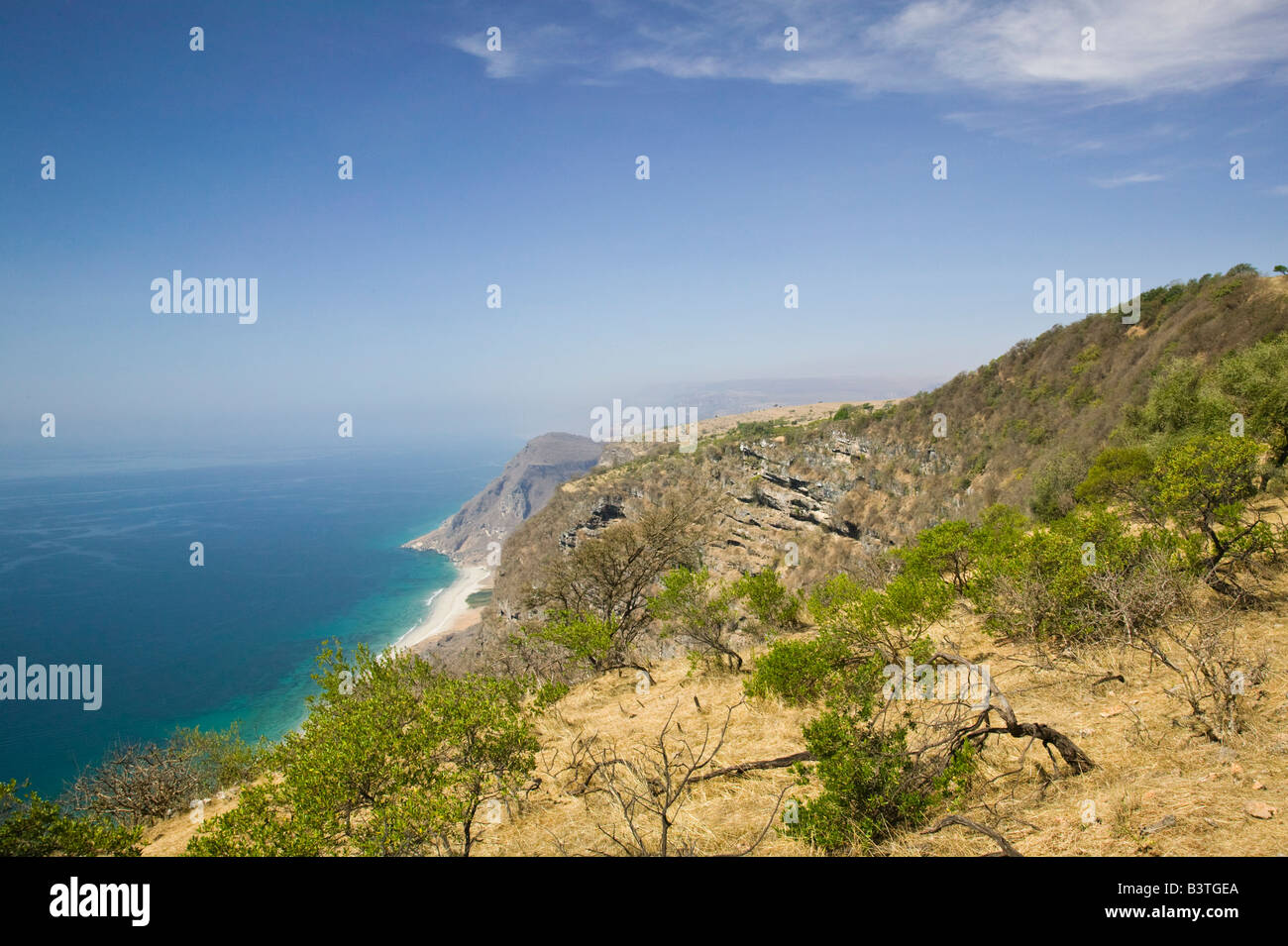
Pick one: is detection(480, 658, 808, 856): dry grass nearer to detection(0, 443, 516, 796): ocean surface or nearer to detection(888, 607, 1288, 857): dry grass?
detection(888, 607, 1288, 857): dry grass

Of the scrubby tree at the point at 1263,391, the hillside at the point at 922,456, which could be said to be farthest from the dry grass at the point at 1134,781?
the hillside at the point at 922,456

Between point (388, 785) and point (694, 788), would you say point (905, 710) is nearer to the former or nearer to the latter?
point (694, 788)

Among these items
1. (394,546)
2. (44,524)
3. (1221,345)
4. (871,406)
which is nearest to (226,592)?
(394,546)

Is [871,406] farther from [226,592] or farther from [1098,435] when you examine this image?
[226,592]

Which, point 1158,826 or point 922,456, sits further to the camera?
point 922,456

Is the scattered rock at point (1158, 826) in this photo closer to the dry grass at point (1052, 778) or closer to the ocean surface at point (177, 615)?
the dry grass at point (1052, 778)

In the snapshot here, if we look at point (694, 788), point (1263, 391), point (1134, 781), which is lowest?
point (694, 788)

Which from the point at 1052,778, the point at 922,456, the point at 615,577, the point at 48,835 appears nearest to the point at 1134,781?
the point at 1052,778

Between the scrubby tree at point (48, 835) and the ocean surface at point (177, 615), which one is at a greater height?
the scrubby tree at point (48, 835)
